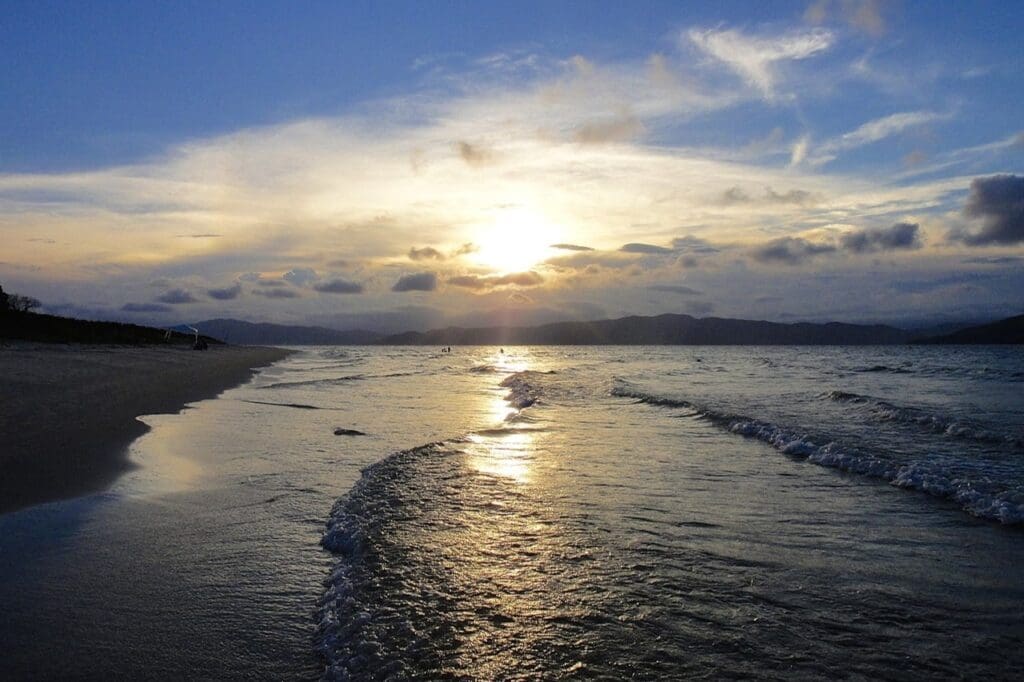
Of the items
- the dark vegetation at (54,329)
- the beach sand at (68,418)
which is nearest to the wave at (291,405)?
the beach sand at (68,418)

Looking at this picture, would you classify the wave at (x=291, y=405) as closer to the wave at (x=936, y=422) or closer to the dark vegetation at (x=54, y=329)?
the wave at (x=936, y=422)

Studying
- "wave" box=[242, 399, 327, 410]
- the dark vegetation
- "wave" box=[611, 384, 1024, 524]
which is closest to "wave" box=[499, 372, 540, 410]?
"wave" box=[242, 399, 327, 410]

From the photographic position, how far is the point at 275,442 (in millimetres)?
15625

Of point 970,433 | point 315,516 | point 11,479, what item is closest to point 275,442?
point 11,479

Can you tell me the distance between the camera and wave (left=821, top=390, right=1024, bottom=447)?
17359 millimetres

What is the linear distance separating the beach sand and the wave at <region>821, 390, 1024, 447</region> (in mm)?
21356

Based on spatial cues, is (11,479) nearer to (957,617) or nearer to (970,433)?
(957,617)

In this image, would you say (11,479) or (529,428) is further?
(529,428)

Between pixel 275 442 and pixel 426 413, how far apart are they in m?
8.31

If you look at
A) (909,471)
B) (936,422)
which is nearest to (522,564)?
(909,471)

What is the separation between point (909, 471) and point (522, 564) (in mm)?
9528

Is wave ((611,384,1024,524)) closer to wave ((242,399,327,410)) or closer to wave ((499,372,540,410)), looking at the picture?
Result: wave ((499,372,540,410))

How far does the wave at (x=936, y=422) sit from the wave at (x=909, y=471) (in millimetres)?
4683

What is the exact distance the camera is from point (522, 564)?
7.26 m
